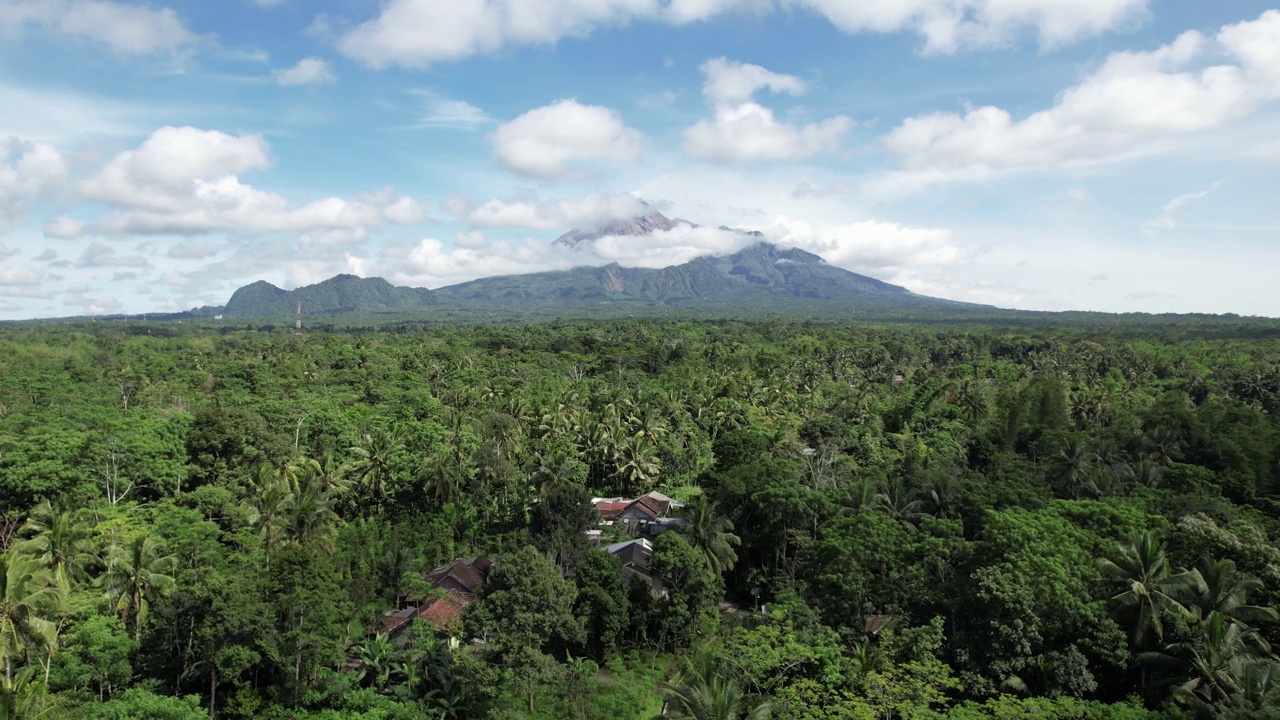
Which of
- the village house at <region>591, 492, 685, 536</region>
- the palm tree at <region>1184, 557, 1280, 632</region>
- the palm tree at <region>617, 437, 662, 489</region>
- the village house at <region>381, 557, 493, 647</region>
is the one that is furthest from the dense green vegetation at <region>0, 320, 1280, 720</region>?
the village house at <region>591, 492, 685, 536</region>

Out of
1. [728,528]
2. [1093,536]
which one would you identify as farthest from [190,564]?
[1093,536]

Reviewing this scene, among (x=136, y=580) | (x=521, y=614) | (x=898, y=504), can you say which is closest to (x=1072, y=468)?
(x=898, y=504)

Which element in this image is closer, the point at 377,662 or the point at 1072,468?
the point at 377,662

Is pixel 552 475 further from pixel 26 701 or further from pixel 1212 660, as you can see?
pixel 1212 660

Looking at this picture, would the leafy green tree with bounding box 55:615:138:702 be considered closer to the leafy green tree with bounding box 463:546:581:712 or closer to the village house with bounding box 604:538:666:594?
the leafy green tree with bounding box 463:546:581:712

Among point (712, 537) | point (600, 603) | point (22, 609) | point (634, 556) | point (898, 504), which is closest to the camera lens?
point (22, 609)
